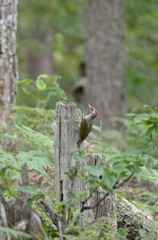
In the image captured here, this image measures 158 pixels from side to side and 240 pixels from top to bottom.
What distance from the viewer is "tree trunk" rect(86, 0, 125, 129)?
32.2 feet

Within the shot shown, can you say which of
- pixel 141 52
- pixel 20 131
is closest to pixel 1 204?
pixel 20 131

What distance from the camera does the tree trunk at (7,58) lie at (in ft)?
19.8

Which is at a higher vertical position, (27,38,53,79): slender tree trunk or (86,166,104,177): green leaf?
(27,38,53,79): slender tree trunk

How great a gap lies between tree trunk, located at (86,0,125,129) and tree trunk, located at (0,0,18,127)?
3844 mm

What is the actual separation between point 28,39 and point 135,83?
12.5 feet

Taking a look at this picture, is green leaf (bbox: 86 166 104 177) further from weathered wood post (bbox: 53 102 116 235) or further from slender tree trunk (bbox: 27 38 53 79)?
slender tree trunk (bbox: 27 38 53 79)

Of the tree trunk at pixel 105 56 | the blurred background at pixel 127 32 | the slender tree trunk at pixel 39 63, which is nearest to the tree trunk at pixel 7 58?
the tree trunk at pixel 105 56

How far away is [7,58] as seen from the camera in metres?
6.07

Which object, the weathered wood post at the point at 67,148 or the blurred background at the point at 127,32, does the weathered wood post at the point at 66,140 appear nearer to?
the weathered wood post at the point at 67,148

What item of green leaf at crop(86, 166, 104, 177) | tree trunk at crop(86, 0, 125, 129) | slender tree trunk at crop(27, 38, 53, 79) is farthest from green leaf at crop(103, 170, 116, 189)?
slender tree trunk at crop(27, 38, 53, 79)

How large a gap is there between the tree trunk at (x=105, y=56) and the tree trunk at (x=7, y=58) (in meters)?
3.84

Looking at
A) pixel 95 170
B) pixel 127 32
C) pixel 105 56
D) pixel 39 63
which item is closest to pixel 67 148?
pixel 95 170

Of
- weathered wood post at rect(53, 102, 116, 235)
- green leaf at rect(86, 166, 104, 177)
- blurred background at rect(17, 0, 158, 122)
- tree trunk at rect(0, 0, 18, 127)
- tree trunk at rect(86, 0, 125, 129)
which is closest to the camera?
green leaf at rect(86, 166, 104, 177)

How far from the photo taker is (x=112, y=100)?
9836mm
